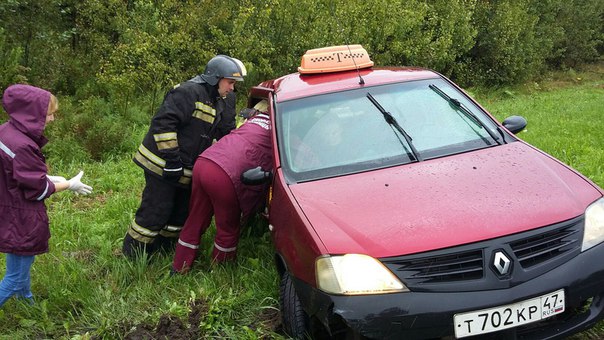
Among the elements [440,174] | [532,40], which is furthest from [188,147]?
[532,40]

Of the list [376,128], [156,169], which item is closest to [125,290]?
[156,169]

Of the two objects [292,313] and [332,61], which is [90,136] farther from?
[292,313]

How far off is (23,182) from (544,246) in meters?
2.86

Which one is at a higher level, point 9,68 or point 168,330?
point 9,68

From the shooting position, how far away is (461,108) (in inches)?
149

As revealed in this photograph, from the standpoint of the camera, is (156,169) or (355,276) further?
(156,169)

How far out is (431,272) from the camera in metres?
2.43

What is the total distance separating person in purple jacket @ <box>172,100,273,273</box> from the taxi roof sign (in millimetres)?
529

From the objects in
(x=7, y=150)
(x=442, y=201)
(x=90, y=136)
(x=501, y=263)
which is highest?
(x=7, y=150)

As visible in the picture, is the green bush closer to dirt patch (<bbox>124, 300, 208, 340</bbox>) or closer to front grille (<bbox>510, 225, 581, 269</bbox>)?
dirt patch (<bbox>124, 300, 208, 340</bbox>)

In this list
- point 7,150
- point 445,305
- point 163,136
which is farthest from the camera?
point 163,136

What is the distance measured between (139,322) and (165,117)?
154 centimetres

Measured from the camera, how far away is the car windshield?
11.0 ft

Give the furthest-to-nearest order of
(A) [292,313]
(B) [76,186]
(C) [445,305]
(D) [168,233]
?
(D) [168,233] → (B) [76,186] → (A) [292,313] → (C) [445,305]
